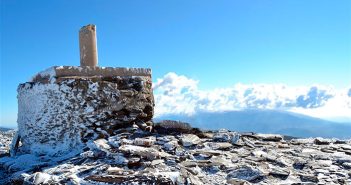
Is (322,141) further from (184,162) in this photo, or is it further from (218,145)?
(184,162)

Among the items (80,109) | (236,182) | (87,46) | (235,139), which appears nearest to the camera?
(236,182)

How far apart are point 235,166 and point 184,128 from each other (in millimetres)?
2599

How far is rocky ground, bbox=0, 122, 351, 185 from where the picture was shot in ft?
21.8

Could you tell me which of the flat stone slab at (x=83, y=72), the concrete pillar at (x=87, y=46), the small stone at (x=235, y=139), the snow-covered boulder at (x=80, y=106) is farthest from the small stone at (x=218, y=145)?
the concrete pillar at (x=87, y=46)

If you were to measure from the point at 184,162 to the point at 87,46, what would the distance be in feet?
17.6

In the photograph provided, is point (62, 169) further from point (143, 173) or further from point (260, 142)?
point (260, 142)

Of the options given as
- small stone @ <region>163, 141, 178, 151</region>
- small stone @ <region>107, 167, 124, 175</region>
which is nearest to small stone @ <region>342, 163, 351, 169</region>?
small stone @ <region>163, 141, 178, 151</region>

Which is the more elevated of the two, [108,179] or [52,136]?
[52,136]

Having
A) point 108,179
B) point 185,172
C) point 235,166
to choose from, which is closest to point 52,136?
point 108,179

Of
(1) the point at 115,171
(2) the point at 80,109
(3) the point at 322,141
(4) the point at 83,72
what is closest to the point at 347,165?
(3) the point at 322,141

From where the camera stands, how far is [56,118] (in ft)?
30.9

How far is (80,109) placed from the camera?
9281mm

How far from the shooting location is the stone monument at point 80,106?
30.5 ft

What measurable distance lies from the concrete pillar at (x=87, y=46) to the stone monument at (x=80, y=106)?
914 mm
